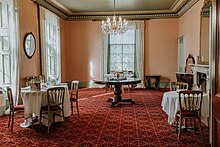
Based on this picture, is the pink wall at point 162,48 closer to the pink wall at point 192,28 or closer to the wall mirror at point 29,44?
the pink wall at point 192,28

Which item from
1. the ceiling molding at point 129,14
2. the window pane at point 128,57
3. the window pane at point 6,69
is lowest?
the window pane at point 6,69

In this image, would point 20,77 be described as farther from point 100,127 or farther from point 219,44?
point 219,44

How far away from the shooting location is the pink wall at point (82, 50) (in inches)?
458

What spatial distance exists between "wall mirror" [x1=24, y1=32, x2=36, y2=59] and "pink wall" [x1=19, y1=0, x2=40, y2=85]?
124 mm

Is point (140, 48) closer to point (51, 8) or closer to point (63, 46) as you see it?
point (63, 46)

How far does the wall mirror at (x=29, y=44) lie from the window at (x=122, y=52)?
4662mm

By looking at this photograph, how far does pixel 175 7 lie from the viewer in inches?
404

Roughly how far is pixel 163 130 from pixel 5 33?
470 centimetres

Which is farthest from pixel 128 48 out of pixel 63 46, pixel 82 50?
pixel 63 46

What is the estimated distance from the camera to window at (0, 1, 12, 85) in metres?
6.31


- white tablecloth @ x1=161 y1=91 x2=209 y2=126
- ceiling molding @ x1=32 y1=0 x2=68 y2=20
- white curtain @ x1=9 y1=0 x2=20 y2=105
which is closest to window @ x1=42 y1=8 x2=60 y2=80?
ceiling molding @ x1=32 y1=0 x2=68 y2=20

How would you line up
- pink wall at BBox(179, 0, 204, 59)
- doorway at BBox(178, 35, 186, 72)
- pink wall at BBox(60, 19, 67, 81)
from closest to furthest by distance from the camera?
pink wall at BBox(179, 0, 204, 59), doorway at BBox(178, 35, 186, 72), pink wall at BBox(60, 19, 67, 81)

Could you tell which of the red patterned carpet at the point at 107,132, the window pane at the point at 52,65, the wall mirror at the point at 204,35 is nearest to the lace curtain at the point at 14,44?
the red patterned carpet at the point at 107,132

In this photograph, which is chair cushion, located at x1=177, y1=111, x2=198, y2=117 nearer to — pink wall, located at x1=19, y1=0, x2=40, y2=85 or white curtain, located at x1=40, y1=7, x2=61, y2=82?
pink wall, located at x1=19, y1=0, x2=40, y2=85
